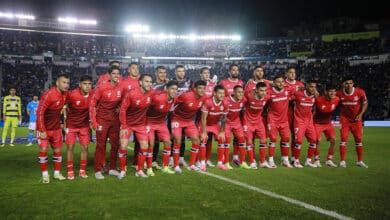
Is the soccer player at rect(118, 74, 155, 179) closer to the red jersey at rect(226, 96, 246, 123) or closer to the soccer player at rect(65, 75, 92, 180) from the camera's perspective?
the soccer player at rect(65, 75, 92, 180)

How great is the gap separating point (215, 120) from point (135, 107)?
2.17 m

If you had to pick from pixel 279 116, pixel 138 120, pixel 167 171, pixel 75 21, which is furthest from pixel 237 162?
pixel 75 21

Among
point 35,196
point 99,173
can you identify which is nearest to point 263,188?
point 99,173

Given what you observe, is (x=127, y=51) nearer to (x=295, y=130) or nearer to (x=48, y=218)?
(x=295, y=130)

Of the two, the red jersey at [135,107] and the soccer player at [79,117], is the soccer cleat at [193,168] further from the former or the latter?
the soccer player at [79,117]

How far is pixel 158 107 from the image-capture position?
8.13 metres

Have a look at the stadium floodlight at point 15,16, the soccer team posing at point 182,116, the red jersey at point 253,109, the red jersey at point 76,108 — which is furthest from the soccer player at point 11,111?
the stadium floodlight at point 15,16

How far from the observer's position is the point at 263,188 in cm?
650

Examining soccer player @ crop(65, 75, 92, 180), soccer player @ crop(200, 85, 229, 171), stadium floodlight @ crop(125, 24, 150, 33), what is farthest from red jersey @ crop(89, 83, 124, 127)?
stadium floodlight @ crop(125, 24, 150, 33)

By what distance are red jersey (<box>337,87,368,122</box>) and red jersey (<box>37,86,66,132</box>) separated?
7.27 metres

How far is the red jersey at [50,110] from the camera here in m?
7.04

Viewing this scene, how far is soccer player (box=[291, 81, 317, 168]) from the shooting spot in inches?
364

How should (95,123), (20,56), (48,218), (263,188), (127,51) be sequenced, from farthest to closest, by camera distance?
(127,51) < (20,56) < (95,123) < (263,188) < (48,218)

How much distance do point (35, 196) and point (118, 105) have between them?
2867 millimetres
